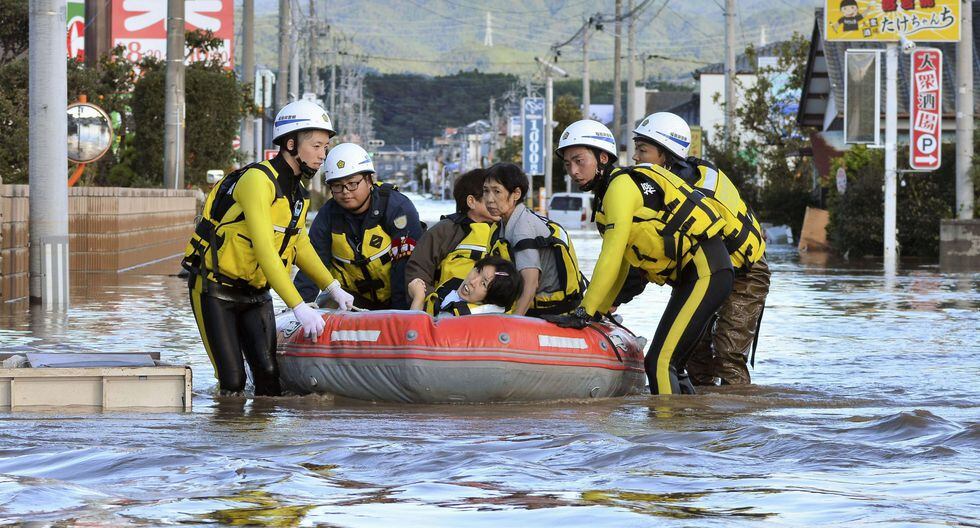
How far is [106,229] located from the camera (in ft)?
76.6

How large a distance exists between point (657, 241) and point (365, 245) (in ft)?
6.75

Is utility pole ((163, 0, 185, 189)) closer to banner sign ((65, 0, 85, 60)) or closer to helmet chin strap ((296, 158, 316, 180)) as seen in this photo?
banner sign ((65, 0, 85, 60))

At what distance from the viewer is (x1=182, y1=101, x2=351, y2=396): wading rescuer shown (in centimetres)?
915

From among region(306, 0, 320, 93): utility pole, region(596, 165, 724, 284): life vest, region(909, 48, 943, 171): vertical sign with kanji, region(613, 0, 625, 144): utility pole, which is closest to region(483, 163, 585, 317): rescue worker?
region(596, 165, 724, 284): life vest

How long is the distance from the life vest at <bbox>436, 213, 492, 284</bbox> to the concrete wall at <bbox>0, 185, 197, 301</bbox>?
7.58m

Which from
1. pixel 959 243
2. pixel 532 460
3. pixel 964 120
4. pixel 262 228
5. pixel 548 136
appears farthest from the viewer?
pixel 548 136

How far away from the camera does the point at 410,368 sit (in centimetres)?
954

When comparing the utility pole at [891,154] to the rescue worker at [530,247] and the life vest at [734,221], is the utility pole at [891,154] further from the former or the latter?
the rescue worker at [530,247]

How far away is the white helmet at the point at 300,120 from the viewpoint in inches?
371

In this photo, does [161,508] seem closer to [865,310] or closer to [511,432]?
[511,432]

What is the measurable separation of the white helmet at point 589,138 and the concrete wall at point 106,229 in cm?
855

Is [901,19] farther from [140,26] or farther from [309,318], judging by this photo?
[140,26]

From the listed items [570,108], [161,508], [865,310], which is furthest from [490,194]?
[570,108]

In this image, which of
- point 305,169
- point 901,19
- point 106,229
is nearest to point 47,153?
point 106,229
